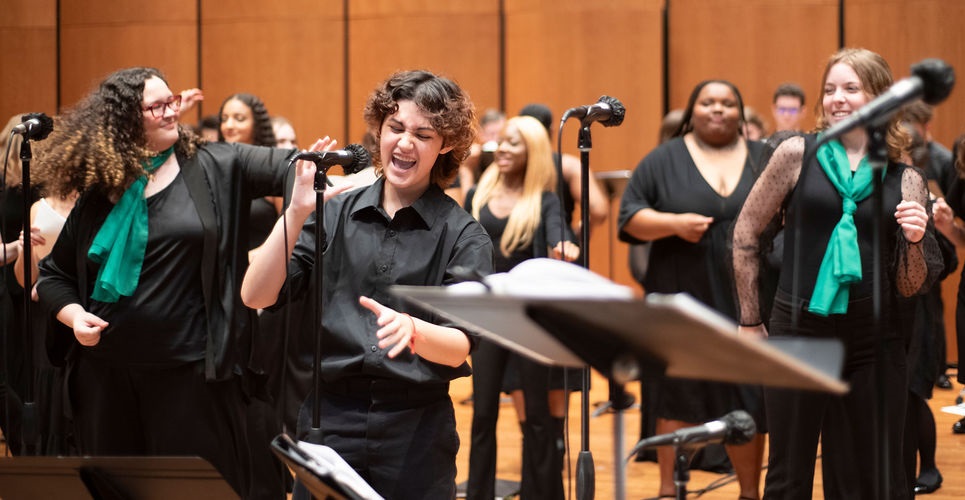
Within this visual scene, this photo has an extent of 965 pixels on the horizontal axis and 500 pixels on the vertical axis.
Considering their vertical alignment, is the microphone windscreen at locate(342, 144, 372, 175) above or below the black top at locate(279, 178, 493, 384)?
above

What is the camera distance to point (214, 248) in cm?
321

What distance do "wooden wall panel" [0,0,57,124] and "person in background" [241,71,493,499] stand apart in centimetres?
736

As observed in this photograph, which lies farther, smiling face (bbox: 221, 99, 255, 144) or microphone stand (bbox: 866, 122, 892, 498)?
smiling face (bbox: 221, 99, 255, 144)

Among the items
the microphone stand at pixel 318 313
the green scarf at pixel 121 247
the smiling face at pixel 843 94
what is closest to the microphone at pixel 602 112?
the smiling face at pixel 843 94

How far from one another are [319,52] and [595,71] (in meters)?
2.33

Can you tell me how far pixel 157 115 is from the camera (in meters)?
3.23

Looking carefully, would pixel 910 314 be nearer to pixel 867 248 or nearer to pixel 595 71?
pixel 867 248

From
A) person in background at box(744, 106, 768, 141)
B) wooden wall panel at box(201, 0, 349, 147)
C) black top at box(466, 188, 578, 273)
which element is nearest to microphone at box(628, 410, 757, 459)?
black top at box(466, 188, 578, 273)

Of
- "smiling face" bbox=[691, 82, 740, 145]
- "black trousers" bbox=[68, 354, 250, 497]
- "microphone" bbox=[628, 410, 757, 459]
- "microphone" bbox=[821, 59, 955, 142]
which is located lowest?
"black trousers" bbox=[68, 354, 250, 497]

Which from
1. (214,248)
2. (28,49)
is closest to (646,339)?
(214,248)

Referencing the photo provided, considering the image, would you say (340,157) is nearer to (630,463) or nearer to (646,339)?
(646,339)

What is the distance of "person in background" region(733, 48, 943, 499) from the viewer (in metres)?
2.94

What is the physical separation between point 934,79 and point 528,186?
2.87m

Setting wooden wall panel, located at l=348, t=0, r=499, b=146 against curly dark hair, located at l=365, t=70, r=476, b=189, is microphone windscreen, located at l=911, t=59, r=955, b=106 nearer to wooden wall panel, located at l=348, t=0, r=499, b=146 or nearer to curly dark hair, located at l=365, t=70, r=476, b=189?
curly dark hair, located at l=365, t=70, r=476, b=189
